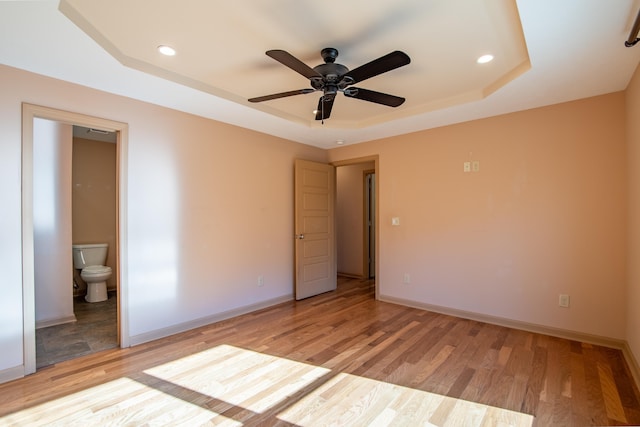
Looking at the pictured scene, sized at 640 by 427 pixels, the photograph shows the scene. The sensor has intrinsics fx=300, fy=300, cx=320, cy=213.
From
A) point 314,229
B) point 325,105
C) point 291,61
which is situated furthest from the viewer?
point 314,229

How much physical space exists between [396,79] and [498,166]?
1652mm

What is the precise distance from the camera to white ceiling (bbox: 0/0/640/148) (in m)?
1.75

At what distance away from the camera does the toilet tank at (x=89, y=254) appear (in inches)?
176

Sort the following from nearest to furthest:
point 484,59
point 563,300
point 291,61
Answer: point 291,61, point 484,59, point 563,300

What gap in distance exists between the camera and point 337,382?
2.26m

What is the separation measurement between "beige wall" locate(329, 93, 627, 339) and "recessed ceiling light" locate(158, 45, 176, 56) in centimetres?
300

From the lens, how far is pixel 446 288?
383 cm

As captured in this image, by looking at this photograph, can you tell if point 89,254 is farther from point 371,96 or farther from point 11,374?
point 371,96

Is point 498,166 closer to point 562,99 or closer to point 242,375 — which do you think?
point 562,99

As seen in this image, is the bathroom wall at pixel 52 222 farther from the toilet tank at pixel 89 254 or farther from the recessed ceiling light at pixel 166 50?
the recessed ceiling light at pixel 166 50

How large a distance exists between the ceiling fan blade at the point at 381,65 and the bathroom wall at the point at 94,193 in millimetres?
4636

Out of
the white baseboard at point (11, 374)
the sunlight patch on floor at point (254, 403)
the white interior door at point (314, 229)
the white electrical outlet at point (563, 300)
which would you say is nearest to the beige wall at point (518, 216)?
the white electrical outlet at point (563, 300)

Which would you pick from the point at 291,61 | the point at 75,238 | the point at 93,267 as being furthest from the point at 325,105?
the point at 75,238

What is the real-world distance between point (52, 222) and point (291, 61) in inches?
140
